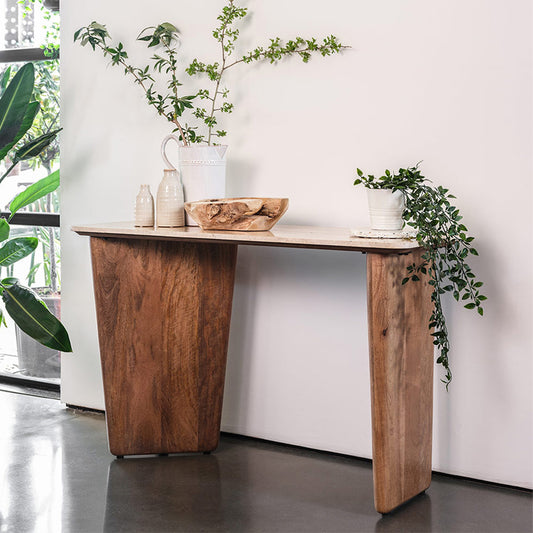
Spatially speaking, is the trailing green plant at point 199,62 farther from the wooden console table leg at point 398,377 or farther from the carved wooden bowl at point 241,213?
the wooden console table leg at point 398,377

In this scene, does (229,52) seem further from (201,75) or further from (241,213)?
(241,213)

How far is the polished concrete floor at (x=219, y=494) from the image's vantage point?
87.4 inches

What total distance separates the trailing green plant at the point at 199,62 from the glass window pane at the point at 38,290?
97 cm

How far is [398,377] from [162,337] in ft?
3.09

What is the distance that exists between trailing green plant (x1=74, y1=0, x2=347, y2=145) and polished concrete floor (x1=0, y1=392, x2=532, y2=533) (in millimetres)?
1225


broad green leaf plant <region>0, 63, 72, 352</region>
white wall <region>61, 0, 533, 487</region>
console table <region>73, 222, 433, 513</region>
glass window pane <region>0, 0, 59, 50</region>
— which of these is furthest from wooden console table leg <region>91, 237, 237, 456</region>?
glass window pane <region>0, 0, 59, 50</region>

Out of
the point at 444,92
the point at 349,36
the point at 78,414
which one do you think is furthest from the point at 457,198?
the point at 78,414

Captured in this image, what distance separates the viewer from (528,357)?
2.46 meters

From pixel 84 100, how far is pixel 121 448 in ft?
5.03

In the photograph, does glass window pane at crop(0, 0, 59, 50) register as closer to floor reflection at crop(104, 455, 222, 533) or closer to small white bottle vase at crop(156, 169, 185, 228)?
small white bottle vase at crop(156, 169, 185, 228)

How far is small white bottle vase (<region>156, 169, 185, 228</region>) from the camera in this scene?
2646 millimetres

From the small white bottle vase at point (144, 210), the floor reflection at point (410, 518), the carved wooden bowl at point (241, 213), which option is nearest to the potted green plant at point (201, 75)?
the small white bottle vase at point (144, 210)

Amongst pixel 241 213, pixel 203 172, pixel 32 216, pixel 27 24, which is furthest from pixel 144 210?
pixel 27 24

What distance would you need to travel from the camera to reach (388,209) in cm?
222
